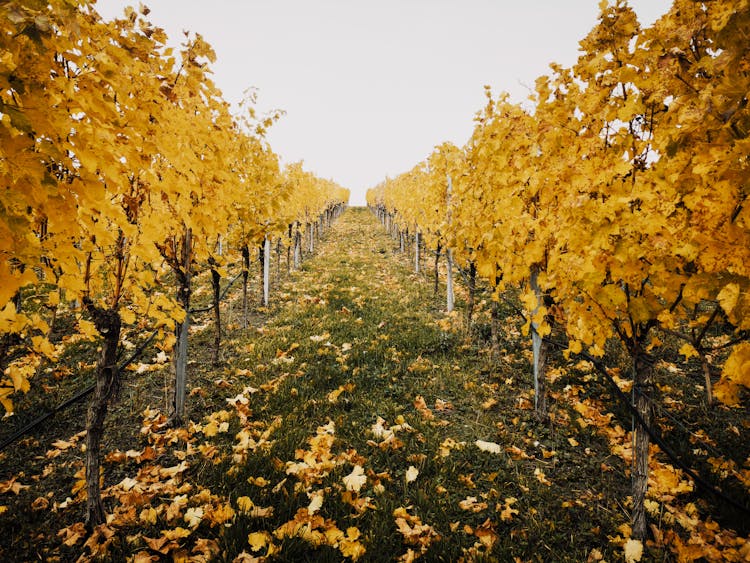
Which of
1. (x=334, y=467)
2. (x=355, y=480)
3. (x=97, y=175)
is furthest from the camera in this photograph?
(x=334, y=467)

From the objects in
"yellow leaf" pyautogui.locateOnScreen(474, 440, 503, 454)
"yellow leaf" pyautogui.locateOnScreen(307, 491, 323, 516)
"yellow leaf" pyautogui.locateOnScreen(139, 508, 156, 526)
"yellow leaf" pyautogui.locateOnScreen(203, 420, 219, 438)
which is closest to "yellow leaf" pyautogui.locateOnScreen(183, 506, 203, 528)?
"yellow leaf" pyautogui.locateOnScreen(139, 508, 156, 526)

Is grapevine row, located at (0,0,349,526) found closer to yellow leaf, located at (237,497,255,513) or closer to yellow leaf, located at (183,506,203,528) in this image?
yellow leaf, located at (183,506,203,528)

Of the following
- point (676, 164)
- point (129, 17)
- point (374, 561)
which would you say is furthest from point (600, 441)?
point (129, 17)

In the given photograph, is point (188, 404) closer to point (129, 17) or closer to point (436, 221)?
point (129, 17)

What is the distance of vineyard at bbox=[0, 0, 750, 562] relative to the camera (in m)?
1.47

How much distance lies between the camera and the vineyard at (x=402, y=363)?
147 centimetres

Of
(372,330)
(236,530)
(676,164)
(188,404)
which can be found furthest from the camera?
(372,330)

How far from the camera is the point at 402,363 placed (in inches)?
212

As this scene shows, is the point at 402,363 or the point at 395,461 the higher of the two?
the point at 402,363

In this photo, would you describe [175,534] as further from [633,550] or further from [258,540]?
[633,550]

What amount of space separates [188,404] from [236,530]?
7.81 ft

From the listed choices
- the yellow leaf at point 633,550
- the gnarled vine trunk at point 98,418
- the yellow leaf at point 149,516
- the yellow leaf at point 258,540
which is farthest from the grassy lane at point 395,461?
the gnarled vine trunk at point 98,418

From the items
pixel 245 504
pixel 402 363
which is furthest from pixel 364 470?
pixel 402 363

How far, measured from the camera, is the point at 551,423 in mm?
3820
